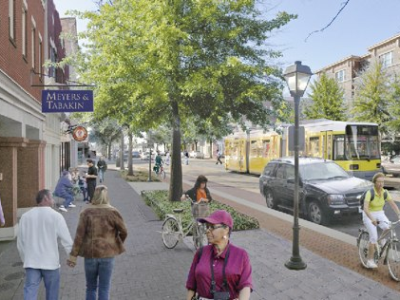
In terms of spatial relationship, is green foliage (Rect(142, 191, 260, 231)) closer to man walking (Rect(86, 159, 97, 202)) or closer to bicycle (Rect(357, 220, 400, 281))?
man walking (Rect(86, 159, 97, 202))

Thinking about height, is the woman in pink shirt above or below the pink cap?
below

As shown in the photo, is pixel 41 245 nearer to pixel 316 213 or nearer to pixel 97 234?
pixel 97 234

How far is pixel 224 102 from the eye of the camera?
40.5 ft

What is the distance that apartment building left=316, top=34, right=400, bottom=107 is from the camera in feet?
132

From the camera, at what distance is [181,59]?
465 inches

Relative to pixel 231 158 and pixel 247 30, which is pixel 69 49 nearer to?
pixel 231 158

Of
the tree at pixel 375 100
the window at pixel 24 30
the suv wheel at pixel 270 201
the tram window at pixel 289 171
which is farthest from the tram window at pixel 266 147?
the window at pixel 24 30

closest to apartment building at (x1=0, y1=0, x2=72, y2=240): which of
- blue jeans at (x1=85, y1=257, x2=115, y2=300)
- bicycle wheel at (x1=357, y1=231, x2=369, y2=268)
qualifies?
blue jeans at (x1=85, y1=257, x2=115, y2=300)

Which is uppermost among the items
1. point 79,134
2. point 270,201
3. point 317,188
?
point 79,134

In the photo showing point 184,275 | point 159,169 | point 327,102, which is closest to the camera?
point 184,275

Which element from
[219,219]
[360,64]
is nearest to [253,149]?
[219,219]

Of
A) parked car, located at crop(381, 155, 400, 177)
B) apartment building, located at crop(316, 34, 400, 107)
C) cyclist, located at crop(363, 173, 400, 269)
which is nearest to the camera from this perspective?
cyclist, located at crop(363, 173, 400, 269)

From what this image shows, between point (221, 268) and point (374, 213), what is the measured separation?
4.74m

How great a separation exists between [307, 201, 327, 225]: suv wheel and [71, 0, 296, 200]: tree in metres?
3.59
